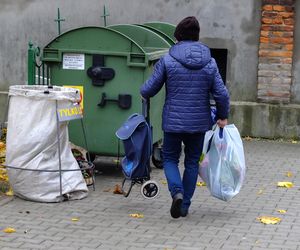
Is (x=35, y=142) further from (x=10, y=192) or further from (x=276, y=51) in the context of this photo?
(x=276, y=51)

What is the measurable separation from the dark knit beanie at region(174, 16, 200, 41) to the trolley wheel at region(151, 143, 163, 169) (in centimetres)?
248

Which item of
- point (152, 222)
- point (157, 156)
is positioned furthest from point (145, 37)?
point (152, 222)

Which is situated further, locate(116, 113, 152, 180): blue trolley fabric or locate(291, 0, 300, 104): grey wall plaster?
locate(291, 0, 300, 104): grey wall plaster

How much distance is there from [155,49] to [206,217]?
8.55ft

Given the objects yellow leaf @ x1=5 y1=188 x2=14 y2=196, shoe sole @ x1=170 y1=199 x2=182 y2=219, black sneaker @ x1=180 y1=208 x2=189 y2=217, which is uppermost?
shoe sole @ x1=170 y1=199 x2=182 y2=219

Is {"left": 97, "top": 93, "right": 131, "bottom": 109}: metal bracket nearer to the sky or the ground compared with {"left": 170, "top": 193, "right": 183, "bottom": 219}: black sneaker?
nearer to the sky

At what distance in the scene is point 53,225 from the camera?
6.35 metres

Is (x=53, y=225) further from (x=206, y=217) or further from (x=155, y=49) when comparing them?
Result: (x=155, y=49)

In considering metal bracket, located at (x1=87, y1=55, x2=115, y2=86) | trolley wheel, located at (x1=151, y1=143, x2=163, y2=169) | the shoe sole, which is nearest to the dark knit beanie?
the shoe sole

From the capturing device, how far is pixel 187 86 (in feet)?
20.9

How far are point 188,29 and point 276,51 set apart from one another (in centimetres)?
444

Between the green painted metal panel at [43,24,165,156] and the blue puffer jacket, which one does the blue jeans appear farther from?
the green painted metal panel at [43,24,165,156]

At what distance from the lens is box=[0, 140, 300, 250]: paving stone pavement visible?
233 inches

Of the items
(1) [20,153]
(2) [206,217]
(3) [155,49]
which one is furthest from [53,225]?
(3) [155,49]
